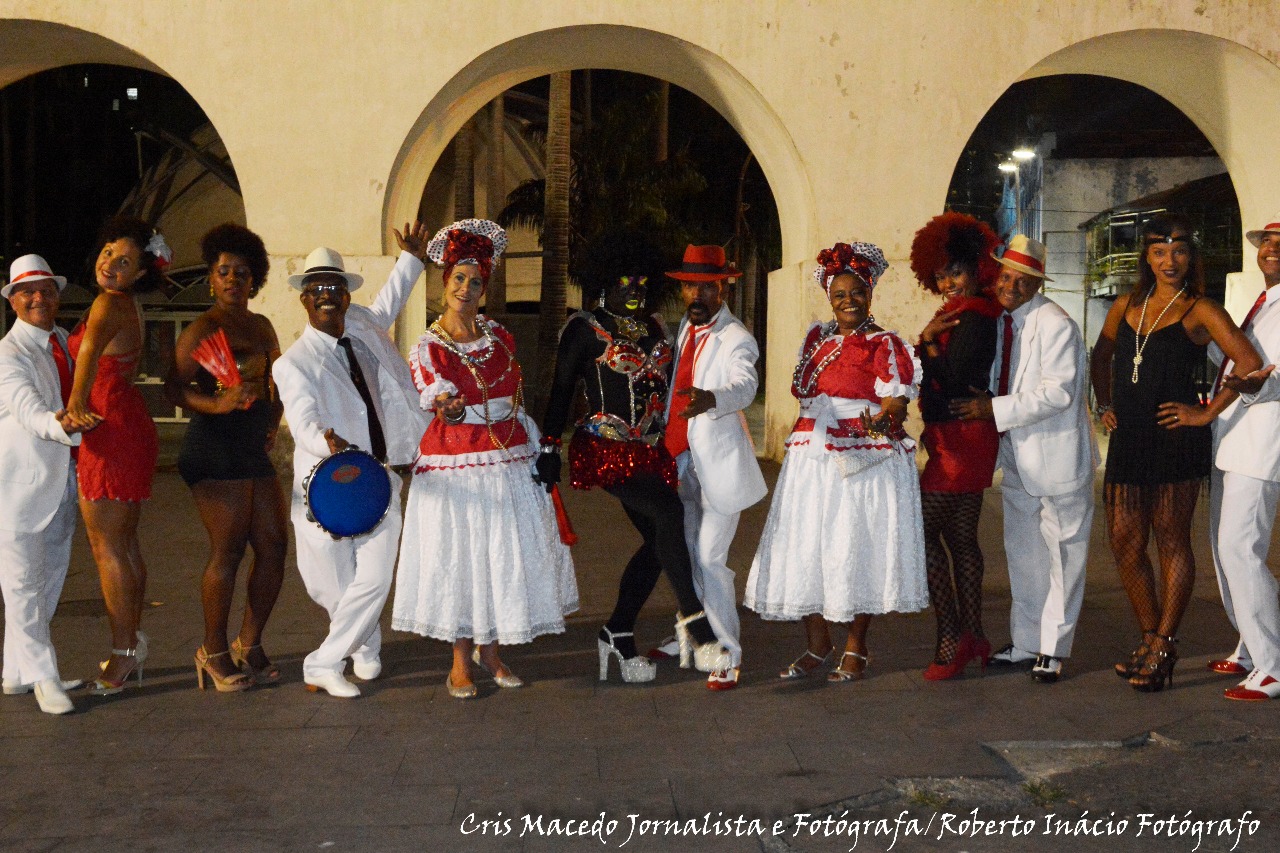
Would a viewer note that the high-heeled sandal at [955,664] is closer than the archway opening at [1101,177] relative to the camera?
Yes

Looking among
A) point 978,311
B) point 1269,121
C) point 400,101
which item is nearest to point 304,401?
point 978,311

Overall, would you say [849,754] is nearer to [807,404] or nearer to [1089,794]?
[1089,794]

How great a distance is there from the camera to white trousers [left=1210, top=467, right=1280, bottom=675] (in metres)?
5.63

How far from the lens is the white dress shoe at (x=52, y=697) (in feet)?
17.9

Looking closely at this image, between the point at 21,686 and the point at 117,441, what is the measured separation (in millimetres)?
1083

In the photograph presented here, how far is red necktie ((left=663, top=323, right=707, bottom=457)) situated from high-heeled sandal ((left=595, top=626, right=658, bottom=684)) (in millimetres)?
824

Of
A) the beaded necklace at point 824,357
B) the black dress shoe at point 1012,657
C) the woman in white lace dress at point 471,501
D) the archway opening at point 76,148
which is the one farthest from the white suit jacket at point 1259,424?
the archway opening at point 76,148

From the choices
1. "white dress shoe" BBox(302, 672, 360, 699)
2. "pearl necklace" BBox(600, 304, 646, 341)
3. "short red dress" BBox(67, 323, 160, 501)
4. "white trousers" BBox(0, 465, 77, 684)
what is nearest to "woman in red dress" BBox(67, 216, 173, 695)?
"short red dress" BBox(67, 323, 160, 501)

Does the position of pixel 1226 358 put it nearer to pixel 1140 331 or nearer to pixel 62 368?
pixel 1140 331

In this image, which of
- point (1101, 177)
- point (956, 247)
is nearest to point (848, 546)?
point (956, 247)

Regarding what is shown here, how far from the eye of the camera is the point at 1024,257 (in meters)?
5.96

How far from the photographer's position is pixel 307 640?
6.85 meters

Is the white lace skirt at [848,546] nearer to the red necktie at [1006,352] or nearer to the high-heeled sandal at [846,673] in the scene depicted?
the high-heeled sandal at [846,673]

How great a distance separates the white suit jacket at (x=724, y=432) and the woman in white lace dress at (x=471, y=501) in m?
0.68
